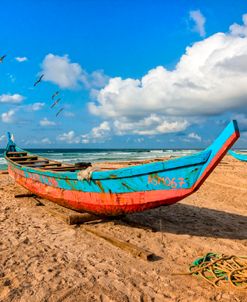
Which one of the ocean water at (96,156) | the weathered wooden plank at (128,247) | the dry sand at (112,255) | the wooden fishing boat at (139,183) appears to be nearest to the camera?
the dry sand at (112,255)

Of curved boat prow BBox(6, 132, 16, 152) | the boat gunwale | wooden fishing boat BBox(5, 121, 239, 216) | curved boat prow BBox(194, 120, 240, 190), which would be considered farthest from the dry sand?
curved boat prow BBox(6, 132, 16, 152)

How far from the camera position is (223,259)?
425cm

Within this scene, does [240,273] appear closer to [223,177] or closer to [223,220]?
A: [223,220]

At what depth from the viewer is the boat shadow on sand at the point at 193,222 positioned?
591 cm

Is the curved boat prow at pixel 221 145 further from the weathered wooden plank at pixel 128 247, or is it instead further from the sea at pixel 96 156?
the sea at pixel 96 156

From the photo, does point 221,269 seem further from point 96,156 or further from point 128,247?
point 96,156

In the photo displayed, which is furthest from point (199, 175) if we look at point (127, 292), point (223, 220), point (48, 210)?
point (48, 210)

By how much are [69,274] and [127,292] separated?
3.11 ft

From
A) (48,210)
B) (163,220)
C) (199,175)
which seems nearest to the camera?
(199,175)

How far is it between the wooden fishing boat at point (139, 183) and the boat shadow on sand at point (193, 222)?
0.94m

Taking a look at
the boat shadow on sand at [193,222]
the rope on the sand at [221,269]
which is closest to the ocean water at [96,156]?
→ the boat shadow on sand at [193,222]

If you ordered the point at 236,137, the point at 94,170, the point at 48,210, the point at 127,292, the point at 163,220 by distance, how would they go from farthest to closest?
the point at 48,210, the point at 163,220, the point at 94,170, the point at 236,137, the point at 127,292

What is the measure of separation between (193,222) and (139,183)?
284 centimetres

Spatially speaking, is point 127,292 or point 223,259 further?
point 223,259
